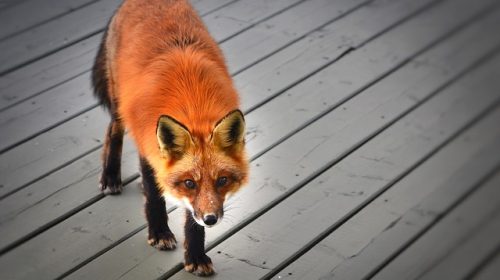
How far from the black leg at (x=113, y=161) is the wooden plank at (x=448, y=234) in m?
1.24

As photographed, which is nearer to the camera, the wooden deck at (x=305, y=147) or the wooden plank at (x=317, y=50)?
the wooden deck at (x=305, y=147)

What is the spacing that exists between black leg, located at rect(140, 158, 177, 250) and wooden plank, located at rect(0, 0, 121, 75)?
1.63 meters

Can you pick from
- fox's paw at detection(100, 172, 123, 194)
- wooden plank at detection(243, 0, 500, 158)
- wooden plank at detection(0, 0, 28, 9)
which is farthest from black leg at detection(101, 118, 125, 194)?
wooden plank at detection(0, 0, 28, 9)

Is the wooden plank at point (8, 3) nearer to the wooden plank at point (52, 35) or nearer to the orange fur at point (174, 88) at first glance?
the wooden plank at point (52, 35)

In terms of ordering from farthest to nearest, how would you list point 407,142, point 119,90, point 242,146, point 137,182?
1. point 407,142
2. point 137,182
3. point 119,90
4. point 242,146

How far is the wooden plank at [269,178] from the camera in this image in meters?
2.89

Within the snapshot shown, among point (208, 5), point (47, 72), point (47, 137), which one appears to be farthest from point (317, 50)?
point (47, 137)

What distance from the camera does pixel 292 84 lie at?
13.4ft

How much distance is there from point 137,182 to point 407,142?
4.58 feet

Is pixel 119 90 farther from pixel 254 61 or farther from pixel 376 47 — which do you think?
pixel 376 47

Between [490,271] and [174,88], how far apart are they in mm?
1522

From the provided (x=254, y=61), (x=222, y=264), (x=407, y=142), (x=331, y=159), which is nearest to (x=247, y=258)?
(x=222, y=264)

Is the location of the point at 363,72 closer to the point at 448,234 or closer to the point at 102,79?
the point at 448,234

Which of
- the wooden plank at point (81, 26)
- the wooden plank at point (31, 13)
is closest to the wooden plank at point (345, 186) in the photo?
the wooden plank at point (81, 26)
